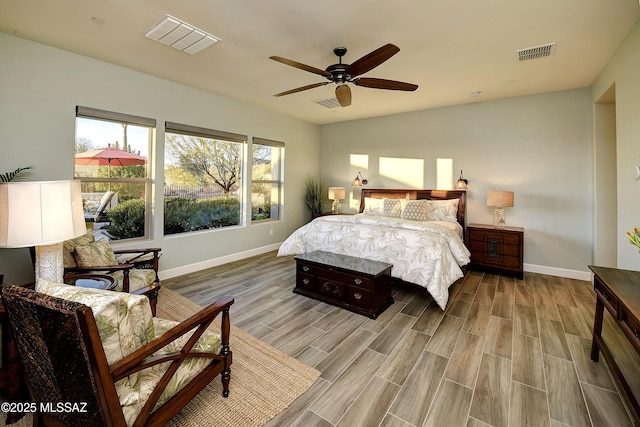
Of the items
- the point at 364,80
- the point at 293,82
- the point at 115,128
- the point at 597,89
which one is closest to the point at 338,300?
the point at 364,80

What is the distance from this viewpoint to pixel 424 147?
215 inches

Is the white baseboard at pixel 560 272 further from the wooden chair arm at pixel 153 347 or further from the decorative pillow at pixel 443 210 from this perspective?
the wooden chair arm at pixel 153 347

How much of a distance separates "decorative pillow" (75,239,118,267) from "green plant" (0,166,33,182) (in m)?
0.99

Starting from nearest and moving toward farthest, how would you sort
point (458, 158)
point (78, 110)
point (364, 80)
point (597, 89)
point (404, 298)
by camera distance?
1. point (364, 80)
2. point (78, 110)
3. point (404, 298)
4. point (597, 89)
5. point (458, 158)

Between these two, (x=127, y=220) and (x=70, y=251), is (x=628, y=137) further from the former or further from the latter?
(x=127, y=220)

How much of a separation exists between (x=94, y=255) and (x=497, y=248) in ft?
17.4

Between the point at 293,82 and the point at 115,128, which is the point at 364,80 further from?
the point at 115,128

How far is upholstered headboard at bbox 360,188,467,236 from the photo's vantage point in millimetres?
4938

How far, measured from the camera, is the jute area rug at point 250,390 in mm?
1656

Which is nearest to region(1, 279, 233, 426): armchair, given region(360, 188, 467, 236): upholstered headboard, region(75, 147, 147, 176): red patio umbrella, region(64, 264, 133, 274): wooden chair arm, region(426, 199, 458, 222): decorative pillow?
region(64, 264, 133, 274): wooden chair arm

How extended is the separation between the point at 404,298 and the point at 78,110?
4.50 meters

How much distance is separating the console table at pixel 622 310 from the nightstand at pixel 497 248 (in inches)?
86.4

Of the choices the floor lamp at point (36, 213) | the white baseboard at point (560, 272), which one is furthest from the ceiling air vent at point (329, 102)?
the white baseboard at point (560, 272)

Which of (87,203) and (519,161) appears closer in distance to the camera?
(87,203)
